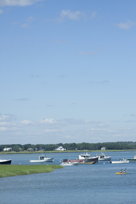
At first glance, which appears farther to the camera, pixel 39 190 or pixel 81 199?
pixel 39 190

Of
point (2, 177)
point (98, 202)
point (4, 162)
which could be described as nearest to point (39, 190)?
point (98, 202)

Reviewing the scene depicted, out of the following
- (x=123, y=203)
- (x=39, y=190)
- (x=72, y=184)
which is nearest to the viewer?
(x=123, y=203)

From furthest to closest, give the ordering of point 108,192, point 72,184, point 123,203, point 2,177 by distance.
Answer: point 2,177, point 72,184, point 108,192, point 123,203

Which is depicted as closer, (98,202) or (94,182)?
(98,202)

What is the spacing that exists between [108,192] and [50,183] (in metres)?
18.5

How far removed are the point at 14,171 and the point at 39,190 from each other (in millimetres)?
34712

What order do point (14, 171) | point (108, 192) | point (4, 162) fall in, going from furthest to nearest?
point (4, 162) → point (14, 171) → point (108, 192)

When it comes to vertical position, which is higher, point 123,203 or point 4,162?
point 4,162

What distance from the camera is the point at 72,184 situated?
9544cm

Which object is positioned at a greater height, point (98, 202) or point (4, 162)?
point (4, 162)

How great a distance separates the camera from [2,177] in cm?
11044

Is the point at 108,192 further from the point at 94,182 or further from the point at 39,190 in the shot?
the point at 94,182

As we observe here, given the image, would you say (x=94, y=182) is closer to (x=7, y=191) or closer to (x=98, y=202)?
(x=7, y=191)

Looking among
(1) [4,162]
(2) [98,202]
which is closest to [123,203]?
(2) [98,202]
